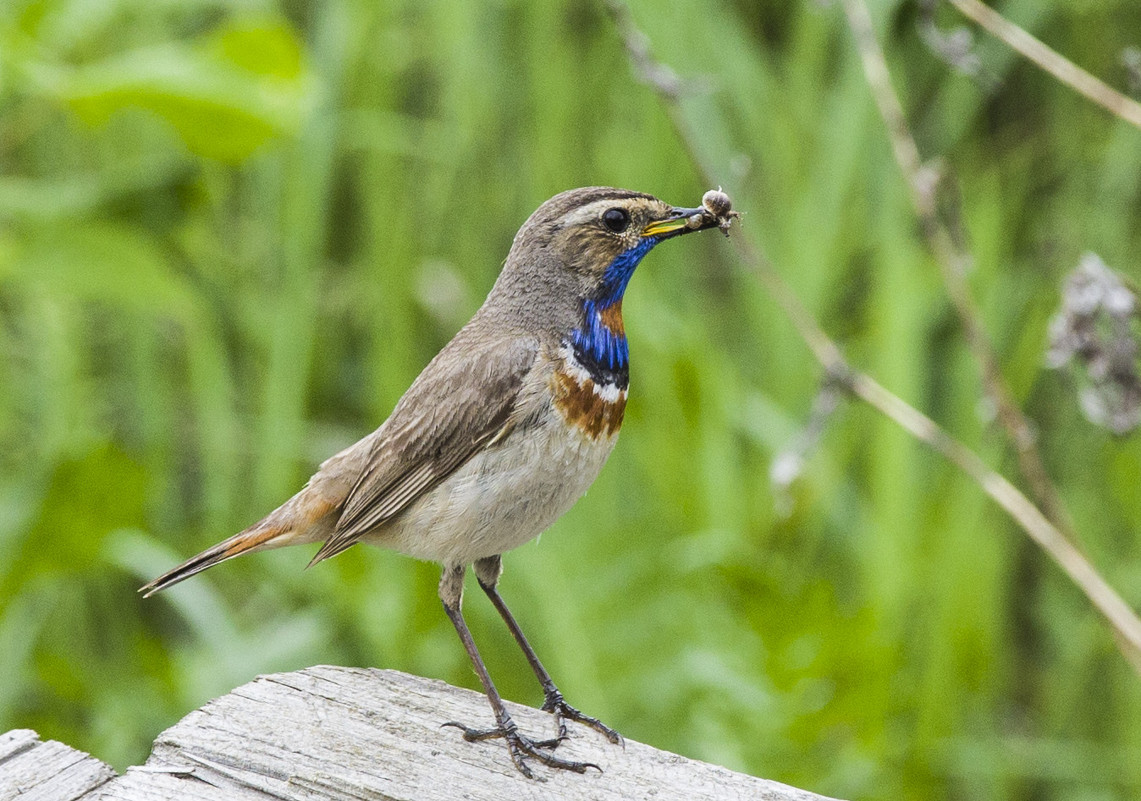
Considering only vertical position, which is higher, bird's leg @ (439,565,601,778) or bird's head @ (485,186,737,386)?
bird's head @ (485,186,737,386)

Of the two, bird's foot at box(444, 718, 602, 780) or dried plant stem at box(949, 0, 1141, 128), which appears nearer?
bird's foot at box(444, 718, 602, 780)

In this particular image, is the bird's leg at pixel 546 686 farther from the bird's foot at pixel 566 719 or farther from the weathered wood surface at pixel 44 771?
the weathered wood surface at pixel 44 771

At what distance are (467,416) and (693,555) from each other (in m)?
1.76

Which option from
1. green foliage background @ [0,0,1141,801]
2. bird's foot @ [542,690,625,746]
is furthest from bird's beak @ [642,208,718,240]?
green foliage background @ [0,0,1141,801]

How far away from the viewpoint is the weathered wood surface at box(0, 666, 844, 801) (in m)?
2.47

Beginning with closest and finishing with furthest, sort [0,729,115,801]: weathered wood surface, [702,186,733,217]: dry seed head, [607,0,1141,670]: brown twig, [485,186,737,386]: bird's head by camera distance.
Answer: [0,729,115,801]: weathered wood surface
[702,186,733,217]: dry seed head
[485,186,737,386]: bird's head
[607,0,1141,670]: brown twig

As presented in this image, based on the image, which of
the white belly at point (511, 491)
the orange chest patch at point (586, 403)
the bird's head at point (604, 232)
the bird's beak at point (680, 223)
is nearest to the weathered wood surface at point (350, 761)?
the white belly at point (511, 491)

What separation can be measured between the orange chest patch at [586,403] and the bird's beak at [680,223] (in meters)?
0.35

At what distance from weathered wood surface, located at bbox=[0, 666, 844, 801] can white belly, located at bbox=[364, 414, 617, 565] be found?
368 mm

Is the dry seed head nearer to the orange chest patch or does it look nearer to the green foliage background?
the orange chest patch

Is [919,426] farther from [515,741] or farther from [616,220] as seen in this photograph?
[515,741]

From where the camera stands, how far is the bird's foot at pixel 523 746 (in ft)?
9.27

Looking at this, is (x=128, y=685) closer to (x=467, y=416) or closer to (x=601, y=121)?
(x=467, y=416)

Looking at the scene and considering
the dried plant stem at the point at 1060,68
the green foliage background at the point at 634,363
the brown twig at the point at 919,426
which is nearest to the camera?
the dried plant stem at the point at 1060,68
